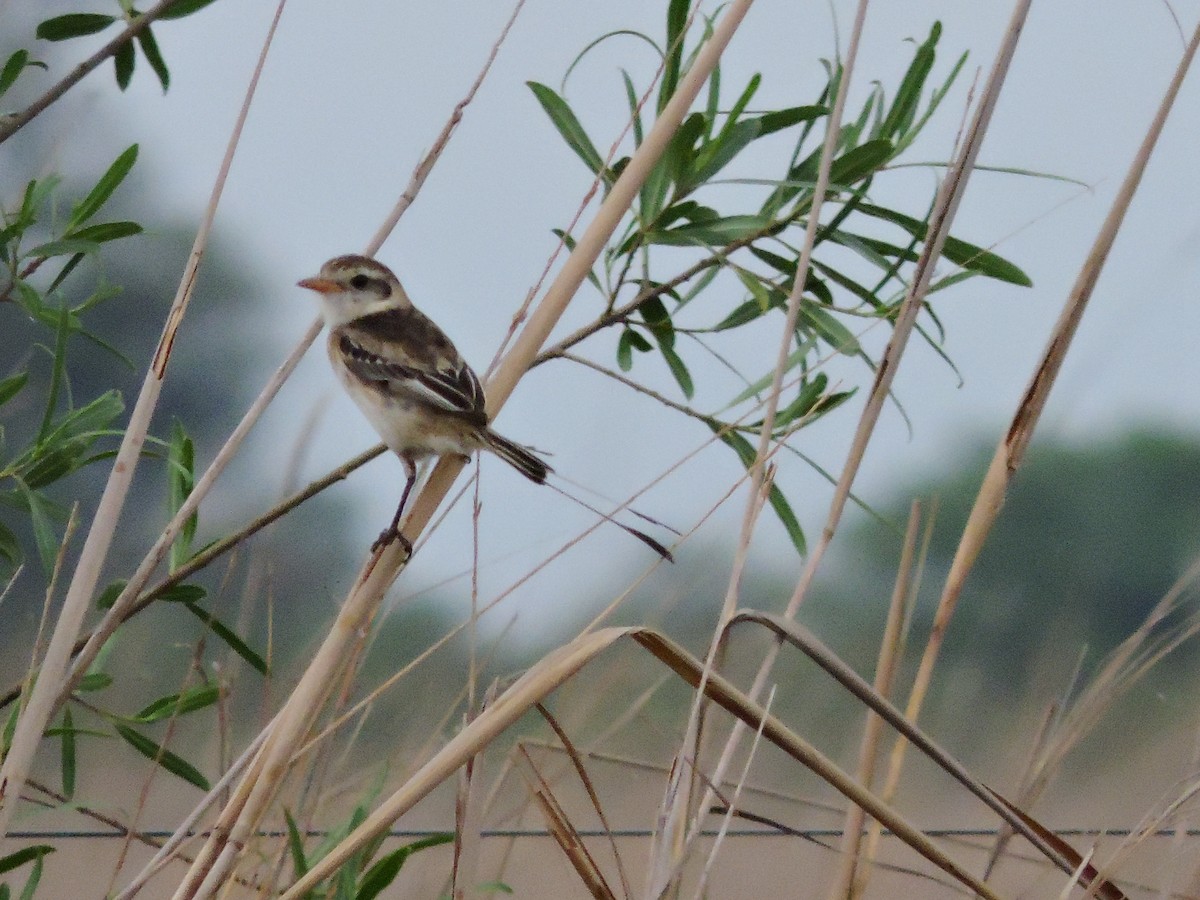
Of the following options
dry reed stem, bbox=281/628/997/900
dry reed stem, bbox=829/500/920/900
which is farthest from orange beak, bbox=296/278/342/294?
dry reed stem, bbox=281/628/997/900

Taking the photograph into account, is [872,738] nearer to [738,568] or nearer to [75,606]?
[738,568]

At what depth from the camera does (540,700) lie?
3.66 ft

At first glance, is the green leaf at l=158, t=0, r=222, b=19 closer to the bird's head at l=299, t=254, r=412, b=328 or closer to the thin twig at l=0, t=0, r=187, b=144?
the thin twig at l=0, t=0, r=187, b=144

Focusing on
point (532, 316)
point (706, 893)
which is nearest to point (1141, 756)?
point (706, 893)

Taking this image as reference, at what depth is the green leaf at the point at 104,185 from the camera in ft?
6.00

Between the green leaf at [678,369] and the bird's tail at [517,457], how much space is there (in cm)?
25

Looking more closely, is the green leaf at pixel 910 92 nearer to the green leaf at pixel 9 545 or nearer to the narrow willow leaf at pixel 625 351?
the narrow willow leaf at pixel 625 351

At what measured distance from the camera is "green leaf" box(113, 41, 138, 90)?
1826mm

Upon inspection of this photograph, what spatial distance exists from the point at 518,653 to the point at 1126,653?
821 millimetres

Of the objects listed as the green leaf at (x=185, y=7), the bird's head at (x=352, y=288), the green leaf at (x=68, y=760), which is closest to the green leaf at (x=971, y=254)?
the green leaf at (x=185, y=7)

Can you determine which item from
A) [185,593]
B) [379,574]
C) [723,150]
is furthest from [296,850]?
[723,150]

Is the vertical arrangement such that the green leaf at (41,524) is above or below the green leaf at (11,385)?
below

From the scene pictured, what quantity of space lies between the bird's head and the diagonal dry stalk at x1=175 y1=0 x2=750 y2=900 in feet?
3.94

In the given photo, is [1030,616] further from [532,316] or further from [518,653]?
[532,316]
